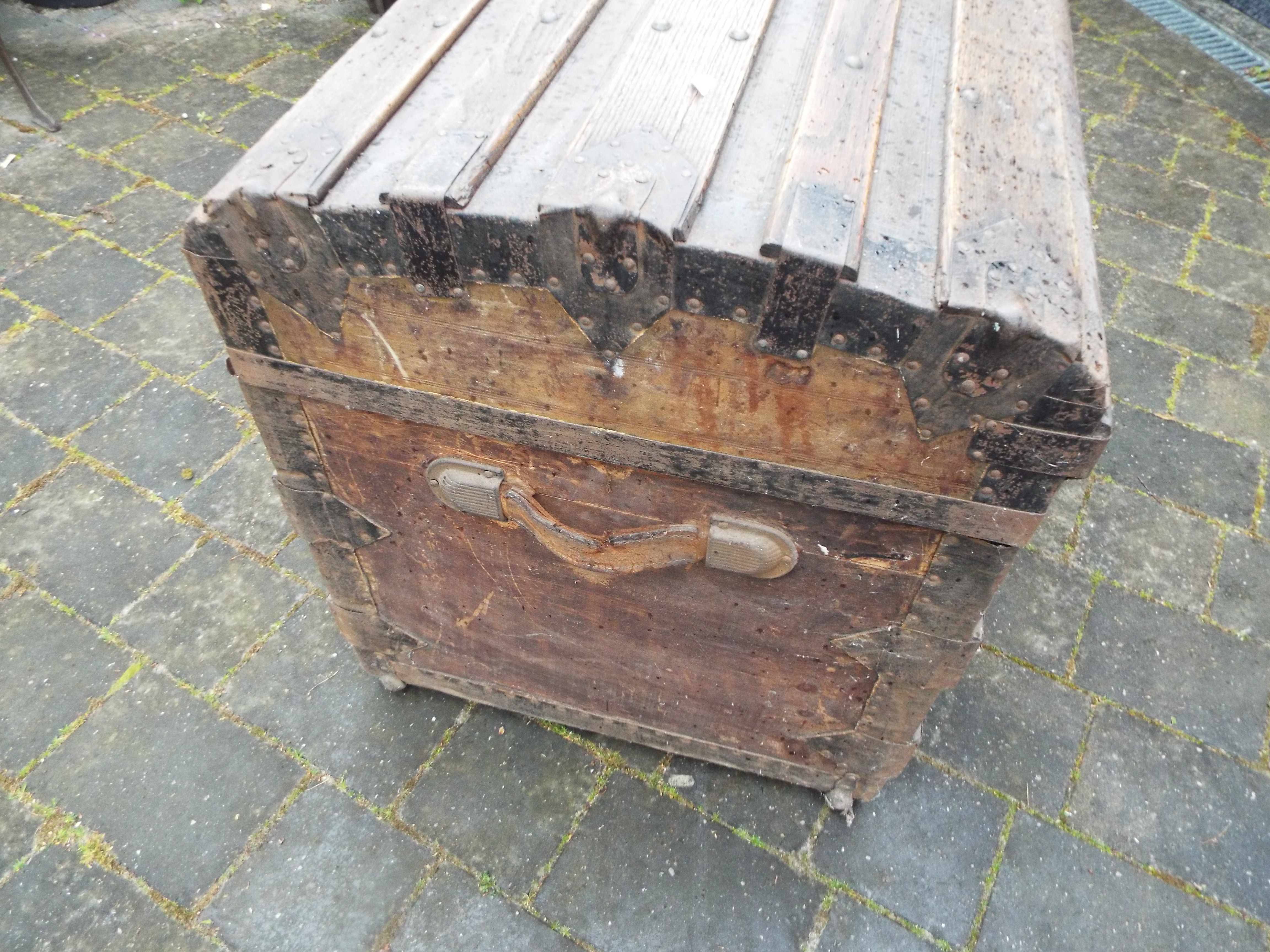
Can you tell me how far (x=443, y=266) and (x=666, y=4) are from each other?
81cm

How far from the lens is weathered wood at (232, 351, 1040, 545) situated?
1325 millimetres

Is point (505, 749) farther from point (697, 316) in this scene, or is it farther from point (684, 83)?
point (684, 83)

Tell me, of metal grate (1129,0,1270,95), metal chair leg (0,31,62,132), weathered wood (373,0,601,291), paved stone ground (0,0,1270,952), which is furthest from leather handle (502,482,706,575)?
metal grate (1129,0,1270,95)

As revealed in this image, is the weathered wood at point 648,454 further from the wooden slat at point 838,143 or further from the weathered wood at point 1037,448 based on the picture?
the wooden slat at point 838,143

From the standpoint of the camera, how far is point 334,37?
4.79 metres

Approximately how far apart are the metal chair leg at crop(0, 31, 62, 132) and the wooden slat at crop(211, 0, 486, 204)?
3.47m

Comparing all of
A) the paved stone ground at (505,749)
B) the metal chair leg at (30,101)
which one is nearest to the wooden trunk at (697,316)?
the paved stone ground at (505,749)

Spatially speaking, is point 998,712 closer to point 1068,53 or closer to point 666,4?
point 1068,53

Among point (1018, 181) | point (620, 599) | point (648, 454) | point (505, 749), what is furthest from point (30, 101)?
point (1018, 181)

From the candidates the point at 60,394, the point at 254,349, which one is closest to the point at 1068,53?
the point at 254,349

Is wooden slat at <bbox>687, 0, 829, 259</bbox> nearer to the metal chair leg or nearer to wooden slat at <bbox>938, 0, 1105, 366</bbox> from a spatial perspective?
wooden slat at <bbox>938, 0, 1105, 366</bbox>

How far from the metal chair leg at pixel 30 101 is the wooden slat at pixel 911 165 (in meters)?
4.33

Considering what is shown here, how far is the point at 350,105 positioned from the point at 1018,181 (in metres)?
1.15

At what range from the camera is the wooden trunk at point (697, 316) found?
1155 millimetres
